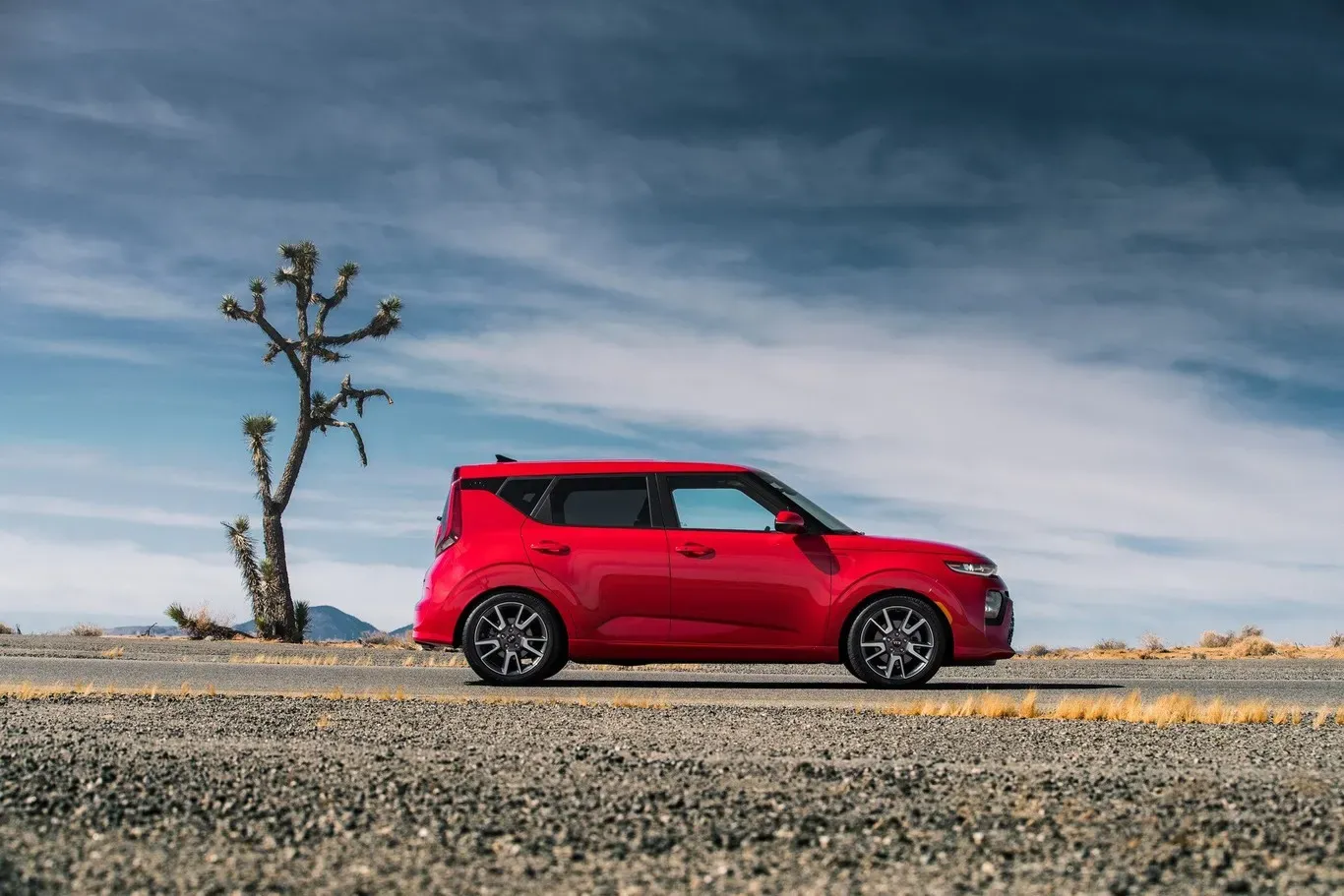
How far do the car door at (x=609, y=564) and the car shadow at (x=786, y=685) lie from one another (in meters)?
0.55

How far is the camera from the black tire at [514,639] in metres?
10.7

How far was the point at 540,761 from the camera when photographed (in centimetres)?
545

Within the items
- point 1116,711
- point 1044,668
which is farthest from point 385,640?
point 1116,711

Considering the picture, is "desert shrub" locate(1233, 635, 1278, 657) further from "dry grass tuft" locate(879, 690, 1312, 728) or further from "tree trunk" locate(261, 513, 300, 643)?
"tree trunk" locate(261, 513, 300, 643)

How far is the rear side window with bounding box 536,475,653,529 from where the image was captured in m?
10.8

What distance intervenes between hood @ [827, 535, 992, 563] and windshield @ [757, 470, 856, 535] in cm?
13

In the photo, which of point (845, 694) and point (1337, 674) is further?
point (1337, 674)

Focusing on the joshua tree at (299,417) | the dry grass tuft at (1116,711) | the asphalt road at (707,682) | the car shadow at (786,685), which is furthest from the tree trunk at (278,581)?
the dry grass tuft at (1116,711)

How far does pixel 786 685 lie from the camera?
1132cm

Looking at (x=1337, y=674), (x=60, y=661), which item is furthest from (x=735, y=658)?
(x=60, y=661)

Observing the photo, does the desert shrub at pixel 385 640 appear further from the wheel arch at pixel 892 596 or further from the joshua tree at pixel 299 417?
the wheel arch at pixel 892 596

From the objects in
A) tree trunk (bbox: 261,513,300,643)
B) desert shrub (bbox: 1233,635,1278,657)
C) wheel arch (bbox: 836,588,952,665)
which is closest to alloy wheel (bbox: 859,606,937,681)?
wheel arch (bbox: 836,588,952,665)

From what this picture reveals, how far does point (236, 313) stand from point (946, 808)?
28.3 meters

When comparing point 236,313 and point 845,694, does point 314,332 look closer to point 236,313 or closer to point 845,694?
point 236,313
